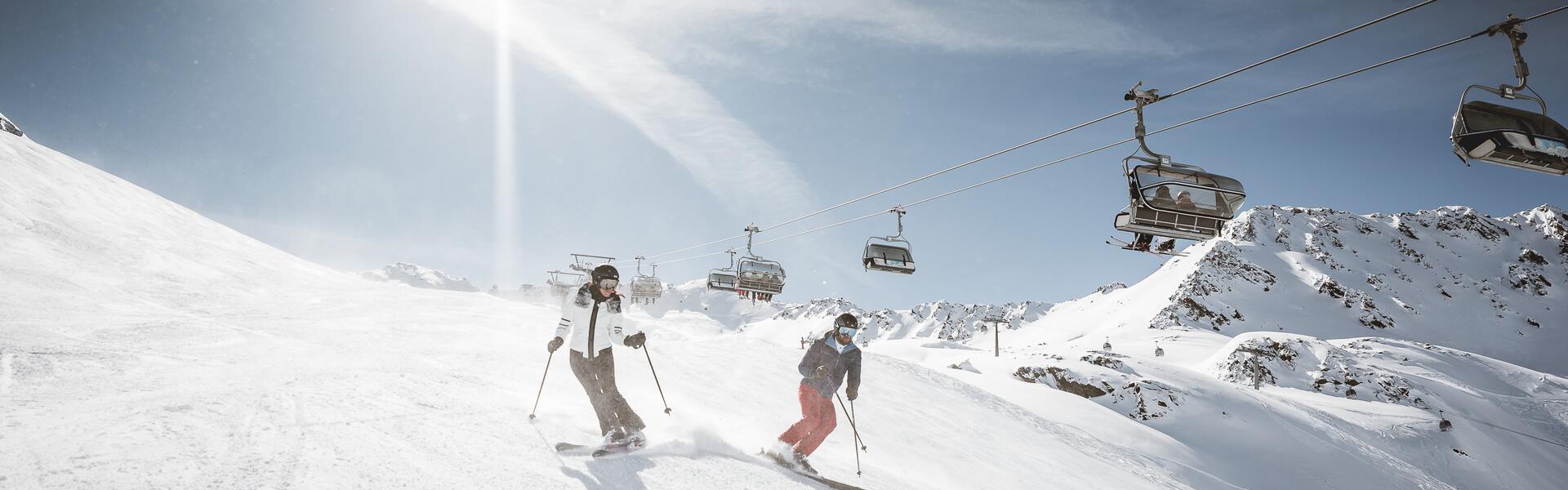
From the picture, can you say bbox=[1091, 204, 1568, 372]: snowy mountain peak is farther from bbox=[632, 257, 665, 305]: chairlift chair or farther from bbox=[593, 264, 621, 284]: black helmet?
bbox=[593, 264, 621, 284]: black helmet

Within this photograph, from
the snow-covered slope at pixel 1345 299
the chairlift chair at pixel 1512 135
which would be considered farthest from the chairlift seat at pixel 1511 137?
the snow-covered slope at pixel 1345 299

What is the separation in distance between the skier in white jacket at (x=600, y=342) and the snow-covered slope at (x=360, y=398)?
Answer: 0.40 metres

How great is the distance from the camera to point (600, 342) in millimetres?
6172

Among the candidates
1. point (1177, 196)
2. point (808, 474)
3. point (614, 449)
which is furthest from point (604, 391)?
point (1177, 196)

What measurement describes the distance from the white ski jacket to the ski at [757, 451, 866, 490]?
1980mm

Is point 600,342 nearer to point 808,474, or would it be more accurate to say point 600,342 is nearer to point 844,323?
point 808,474

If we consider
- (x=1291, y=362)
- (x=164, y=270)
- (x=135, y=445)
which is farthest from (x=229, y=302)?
(x=1291, y=362)

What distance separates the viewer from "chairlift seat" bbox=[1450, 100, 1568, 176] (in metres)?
7.49

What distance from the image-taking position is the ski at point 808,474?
230 inches

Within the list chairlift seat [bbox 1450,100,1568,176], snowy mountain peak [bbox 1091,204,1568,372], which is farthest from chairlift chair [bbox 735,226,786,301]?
snowy mountain peak [bbox 1091,204,1568,372]

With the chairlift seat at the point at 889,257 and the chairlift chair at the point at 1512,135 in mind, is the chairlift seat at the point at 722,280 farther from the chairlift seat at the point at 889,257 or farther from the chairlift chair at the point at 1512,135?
the chairlift chair at the point at 1512,135

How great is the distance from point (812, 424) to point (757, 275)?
630 inches

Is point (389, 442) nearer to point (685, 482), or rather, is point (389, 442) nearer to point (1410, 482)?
point (685, 482)

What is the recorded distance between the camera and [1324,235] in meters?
199
